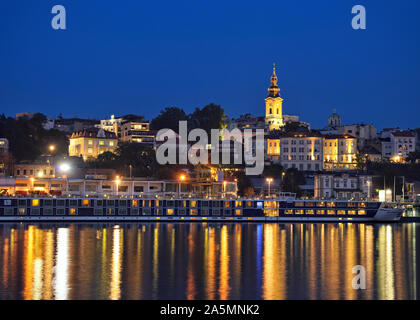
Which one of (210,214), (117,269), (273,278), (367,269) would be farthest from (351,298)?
(210,214)

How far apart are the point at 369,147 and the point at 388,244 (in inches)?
3357

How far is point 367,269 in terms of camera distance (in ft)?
145

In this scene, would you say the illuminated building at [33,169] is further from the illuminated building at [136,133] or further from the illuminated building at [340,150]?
the illuminated building at [340,150]

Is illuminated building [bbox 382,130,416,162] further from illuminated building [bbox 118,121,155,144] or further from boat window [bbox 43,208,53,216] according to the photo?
boat window [bbox 43,208,53,216]

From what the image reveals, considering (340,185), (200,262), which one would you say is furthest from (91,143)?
(200,262)

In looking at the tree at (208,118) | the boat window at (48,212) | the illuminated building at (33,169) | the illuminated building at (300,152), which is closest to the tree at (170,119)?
the tree at (208,118)

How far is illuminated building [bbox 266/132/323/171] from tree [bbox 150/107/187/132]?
20.5 meters

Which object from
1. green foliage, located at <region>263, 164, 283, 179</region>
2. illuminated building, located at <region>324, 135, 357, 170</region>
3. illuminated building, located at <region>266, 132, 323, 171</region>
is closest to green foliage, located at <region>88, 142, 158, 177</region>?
green foliage, located at <region>263, 164, 283, 179</region>

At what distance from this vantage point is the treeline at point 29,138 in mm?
107188

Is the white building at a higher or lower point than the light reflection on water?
higher

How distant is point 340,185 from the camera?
350ft

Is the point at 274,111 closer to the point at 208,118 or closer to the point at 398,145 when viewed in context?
the point at 208,118

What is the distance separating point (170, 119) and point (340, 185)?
142 ft

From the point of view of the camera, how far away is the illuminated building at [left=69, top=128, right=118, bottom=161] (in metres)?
127
